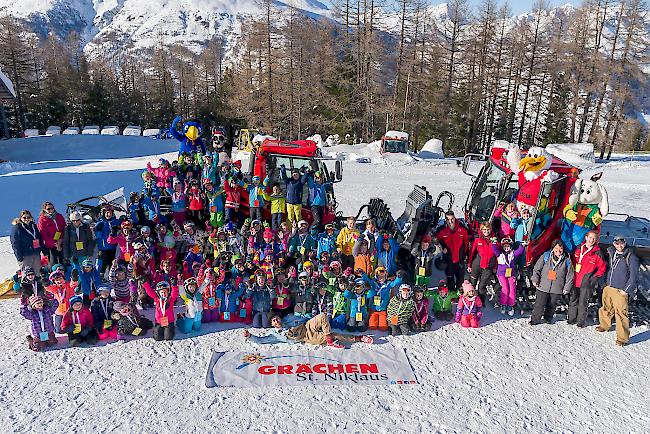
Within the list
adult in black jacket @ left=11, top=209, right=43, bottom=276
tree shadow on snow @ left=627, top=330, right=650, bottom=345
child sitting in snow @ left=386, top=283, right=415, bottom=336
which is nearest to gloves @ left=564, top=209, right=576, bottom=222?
tree shadow on snow @ left=627, top=330, right=650, bottom=345

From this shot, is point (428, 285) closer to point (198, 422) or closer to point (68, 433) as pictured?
point (198, 422)

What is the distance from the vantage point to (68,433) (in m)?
4.54

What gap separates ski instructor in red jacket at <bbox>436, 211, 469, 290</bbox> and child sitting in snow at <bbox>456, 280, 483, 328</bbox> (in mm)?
767

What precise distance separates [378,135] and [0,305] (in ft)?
97.6

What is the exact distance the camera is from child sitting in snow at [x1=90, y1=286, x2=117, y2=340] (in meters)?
6.18

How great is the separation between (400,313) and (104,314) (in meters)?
4.35

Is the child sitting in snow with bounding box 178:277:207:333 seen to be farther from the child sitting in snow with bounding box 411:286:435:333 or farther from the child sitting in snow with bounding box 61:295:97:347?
the child sitting in snow with bounding box 411:286:435:333

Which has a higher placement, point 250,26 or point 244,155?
point 250,26

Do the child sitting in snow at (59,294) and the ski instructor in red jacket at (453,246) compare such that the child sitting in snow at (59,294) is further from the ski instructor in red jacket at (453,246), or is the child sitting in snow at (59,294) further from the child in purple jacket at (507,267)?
the child in purple jacket at (507,267)

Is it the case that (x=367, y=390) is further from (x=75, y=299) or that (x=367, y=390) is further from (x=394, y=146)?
(x=394, y=146)

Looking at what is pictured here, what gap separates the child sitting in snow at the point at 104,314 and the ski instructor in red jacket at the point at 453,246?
17.5 ft

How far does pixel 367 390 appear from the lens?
17.4ft

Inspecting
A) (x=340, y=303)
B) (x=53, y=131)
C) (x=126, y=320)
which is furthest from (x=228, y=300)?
(x=53, y=131)

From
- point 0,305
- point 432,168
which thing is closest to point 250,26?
point 432,168
